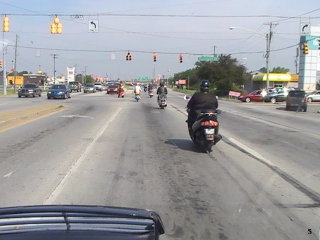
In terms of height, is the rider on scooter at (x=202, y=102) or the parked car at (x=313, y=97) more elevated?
the rider on scooter at (x=202, y=102)

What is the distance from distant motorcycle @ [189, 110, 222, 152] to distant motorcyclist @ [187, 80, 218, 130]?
0.63ft

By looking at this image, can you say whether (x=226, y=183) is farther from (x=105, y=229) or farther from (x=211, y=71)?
(x=211, y=71)

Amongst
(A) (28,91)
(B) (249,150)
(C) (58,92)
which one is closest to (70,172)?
(B) (249,150)

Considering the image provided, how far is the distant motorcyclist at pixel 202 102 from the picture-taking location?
12547 millimetres

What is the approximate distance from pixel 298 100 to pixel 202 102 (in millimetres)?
28169

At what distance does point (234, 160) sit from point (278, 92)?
4842 centimetres

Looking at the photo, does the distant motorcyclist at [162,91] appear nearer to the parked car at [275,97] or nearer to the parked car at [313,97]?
the parked car at [275,97]

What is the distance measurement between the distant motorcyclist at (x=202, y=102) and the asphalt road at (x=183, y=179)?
0.99 meters

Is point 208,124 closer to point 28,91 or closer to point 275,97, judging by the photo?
point 275,97

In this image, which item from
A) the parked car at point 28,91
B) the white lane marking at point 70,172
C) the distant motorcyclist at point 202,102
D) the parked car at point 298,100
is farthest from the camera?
the parked car at point 28,91

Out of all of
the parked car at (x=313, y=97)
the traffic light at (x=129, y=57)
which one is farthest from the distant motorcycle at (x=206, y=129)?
the parked car at (x=313, y=97)

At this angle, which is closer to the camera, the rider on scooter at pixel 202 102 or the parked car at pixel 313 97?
the rider on scooter at pixel 202 102

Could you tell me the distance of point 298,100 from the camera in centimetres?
3897

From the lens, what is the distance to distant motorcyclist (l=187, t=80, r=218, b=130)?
12.5m
